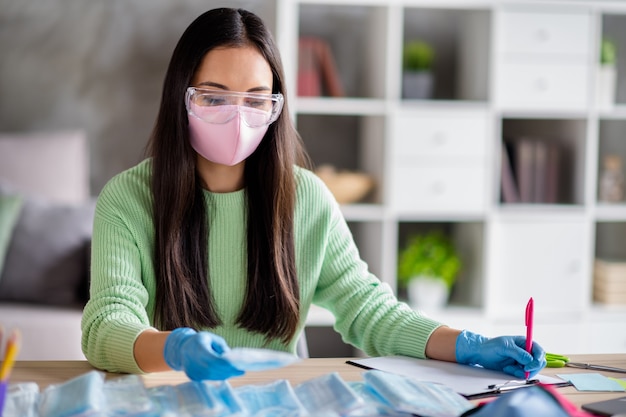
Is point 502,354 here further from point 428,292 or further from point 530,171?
point 530,171

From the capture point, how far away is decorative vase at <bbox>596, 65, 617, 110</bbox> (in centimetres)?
325

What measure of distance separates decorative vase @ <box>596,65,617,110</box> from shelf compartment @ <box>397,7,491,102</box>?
1.52 feet

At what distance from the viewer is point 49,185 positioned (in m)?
3.05

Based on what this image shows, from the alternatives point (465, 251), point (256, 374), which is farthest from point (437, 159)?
point (256, 374)

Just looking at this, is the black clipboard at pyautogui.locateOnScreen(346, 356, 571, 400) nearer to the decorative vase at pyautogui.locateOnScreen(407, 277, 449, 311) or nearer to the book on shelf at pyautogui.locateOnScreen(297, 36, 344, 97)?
the decorative vase at pyautogui.locateOnScreen(407, 277, 449, 311)

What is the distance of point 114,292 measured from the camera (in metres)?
1.36

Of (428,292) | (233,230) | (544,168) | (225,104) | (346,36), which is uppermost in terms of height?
(346,36)

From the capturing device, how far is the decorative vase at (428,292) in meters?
3.17

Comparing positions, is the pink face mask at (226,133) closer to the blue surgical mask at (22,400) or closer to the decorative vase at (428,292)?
the blue surgical mask at (22,400)

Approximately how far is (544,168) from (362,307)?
1.91 m

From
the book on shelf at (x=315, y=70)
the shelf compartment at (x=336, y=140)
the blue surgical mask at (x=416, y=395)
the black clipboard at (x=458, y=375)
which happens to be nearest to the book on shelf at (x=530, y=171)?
the shelf compartment at (x=336, y=140)

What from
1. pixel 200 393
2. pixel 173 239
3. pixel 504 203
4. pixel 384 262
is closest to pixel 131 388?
pixel 200 393

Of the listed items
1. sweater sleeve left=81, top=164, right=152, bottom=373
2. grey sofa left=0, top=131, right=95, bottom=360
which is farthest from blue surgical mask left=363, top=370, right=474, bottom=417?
grey sofa left=0, top=131, right=95, bottom=360

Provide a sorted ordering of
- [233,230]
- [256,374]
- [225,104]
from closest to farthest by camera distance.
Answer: [256,374] < [225,104] < [233,230]
